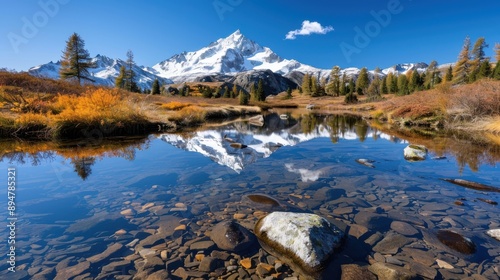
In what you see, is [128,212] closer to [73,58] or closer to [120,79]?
[73,58]

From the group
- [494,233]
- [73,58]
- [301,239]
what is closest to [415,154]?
[494,233]

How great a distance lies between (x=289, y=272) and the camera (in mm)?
3129

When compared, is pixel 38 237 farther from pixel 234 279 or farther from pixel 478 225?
pixel 478 225

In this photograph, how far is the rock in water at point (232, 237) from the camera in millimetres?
3663

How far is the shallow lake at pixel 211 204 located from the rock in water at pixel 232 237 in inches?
7.4

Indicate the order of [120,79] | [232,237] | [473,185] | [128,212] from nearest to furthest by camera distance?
[232,237], [128,212], [473,185], [120,79]

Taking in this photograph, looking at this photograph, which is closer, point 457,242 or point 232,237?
point 457,242

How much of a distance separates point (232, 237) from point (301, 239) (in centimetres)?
106

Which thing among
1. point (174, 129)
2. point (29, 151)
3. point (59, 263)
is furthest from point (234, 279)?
point (174, 129)

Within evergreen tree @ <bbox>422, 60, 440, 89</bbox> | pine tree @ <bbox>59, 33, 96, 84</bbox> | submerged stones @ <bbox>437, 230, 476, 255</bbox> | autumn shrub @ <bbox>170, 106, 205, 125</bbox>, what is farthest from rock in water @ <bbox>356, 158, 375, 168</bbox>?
evergreen tree @ <bbox>422, 60, 440, 89</bbox>

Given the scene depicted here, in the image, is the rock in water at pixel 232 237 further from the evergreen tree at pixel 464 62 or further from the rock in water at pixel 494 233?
the evergreen tree at pixel 464 62

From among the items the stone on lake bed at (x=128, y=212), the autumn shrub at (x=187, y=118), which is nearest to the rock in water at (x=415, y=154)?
the stone on lake bed at (x=128, y=212)

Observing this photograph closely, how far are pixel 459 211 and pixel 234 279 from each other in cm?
460

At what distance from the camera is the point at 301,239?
3432 millimetres
